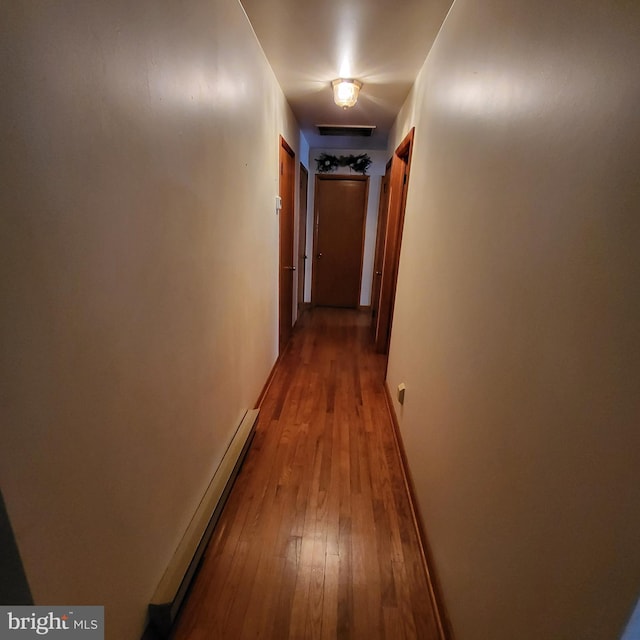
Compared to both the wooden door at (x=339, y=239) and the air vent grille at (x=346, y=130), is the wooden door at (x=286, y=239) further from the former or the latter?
the wooden door at (x=339, y=239)

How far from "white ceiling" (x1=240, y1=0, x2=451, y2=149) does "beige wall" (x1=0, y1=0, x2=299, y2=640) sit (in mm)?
331

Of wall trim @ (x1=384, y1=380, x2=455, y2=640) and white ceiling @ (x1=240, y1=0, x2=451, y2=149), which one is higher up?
white ceiling @ (x1=240, y1=0, x2=451, y2=149)

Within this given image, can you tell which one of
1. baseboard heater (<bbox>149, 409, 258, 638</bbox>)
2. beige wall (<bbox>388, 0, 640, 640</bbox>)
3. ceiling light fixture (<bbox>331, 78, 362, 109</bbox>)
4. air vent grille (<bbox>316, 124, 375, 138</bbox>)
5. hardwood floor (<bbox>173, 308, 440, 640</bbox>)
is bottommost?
hardwood floor (<bbox>173, 308, 440, 640</bbox>)

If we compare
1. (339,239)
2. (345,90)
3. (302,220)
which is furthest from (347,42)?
(339,239)

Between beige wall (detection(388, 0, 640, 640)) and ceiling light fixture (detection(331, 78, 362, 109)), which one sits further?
ceiling light fixture (detection(331, 78, 362, 109))

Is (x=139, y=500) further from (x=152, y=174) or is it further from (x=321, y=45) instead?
(x=321, y=45)

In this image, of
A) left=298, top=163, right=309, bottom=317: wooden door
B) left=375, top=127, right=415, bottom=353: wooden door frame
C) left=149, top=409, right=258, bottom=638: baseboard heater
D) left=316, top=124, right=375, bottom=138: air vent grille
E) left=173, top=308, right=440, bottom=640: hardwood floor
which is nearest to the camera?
left=149, top=409, right=258, bottom=638: baseboard heater

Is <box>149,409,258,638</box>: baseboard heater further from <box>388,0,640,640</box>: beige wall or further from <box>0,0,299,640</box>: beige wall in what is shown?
<box>388,0,640,640</box>: beige wall

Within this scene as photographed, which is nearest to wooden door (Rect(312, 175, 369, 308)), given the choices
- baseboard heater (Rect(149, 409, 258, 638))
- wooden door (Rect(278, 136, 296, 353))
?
wooden door (Rect(278, 136, 296, 353))

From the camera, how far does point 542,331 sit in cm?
66

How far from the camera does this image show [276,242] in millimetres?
2795

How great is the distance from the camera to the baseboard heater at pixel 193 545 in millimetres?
1027

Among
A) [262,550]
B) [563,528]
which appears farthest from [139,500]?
[563,528]

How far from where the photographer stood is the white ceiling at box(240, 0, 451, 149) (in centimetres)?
150
